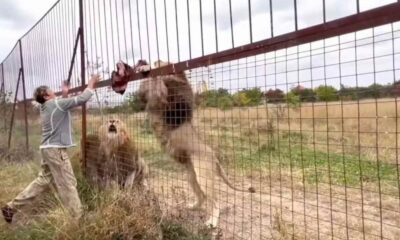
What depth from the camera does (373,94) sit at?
9.91 ft

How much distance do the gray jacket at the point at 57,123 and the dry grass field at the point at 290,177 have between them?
756 mm

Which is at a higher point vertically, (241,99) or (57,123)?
(241,99)

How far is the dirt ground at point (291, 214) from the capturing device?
4.97 m

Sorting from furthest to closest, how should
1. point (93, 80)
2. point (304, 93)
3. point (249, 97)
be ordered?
point (93, 80)
point (249, 97)
point (304, 93)

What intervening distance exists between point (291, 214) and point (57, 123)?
326 centimetres

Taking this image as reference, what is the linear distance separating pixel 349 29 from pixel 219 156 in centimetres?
346

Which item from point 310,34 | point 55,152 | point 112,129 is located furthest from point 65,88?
point 310,34

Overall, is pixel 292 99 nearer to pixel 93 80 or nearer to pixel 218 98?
pixel 218 98

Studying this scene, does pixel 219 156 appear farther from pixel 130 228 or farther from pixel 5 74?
pixel 5 74

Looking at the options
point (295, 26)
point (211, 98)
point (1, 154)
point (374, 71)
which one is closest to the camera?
point (374, 71)

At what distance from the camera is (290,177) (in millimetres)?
6852

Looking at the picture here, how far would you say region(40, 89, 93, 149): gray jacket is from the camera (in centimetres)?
660

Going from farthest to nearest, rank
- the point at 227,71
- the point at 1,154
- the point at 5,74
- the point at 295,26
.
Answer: the point at 5,74
the point at 1,154
the point at 227,71
the point at 295,26

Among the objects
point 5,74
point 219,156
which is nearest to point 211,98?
point 219,156
